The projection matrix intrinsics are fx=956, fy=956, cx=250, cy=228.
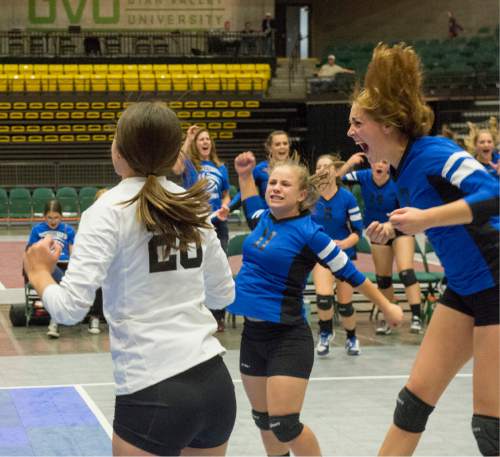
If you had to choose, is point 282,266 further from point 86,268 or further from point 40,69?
point 40,69

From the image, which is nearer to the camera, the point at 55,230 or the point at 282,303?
the point at 282,303

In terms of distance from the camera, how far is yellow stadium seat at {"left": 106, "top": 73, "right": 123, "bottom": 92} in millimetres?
27406

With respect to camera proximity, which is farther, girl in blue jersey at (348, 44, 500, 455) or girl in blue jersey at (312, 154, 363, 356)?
girl in blue jersey at (312, 154, 363, 356)

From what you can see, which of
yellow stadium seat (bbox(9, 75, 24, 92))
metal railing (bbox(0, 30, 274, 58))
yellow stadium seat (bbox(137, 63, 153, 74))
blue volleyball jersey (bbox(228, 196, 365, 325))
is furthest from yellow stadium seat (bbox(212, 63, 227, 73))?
blue volleyball jersey (bbox(228, 196, 365, 325))

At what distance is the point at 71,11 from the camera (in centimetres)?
3119

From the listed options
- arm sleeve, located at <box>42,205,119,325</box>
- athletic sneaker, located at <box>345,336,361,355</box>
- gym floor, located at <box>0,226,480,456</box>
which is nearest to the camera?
arm sleeve, located at <box>42,205,119,325</box>

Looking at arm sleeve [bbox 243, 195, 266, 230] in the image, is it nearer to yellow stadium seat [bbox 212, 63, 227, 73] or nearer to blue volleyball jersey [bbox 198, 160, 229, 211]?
blue volleyball jersey [bbox 198, 160, 229, 211]

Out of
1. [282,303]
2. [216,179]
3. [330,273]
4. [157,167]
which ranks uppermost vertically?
[157,167]

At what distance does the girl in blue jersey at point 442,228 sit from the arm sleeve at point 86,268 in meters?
1.31

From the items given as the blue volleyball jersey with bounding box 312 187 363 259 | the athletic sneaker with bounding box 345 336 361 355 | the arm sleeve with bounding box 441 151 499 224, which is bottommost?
the athletic sneaker with bounding box 345 336 361 355

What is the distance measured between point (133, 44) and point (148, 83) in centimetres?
297

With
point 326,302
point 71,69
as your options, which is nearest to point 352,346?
point 326,302

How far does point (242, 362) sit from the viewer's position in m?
4.60

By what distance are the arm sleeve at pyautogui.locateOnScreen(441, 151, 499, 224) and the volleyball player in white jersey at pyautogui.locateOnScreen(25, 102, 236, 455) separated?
1.11 m
